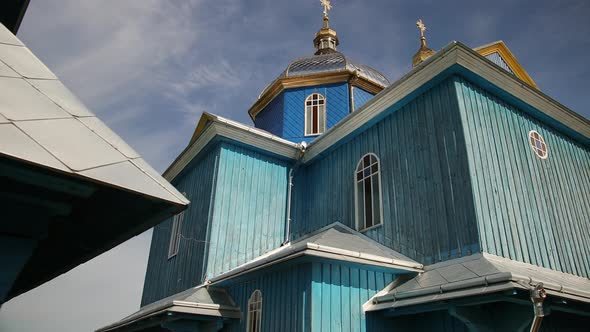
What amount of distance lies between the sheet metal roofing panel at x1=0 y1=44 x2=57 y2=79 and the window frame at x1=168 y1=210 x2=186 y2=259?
9.14 metres

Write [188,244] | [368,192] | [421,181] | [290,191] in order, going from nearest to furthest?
[421,181] < [368,192] < [188,244] < [290,191]

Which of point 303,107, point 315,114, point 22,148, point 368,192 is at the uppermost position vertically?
point 303,107

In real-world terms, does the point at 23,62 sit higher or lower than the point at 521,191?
lower

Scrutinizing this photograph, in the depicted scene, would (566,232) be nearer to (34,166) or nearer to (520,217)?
(520,217)

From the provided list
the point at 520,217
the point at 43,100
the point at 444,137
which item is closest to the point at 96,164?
the point at 43,100

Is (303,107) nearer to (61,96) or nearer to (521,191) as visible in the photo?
(521,191)

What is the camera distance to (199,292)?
25.9 ft

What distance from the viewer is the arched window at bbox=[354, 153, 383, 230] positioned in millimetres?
7984

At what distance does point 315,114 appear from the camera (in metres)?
12.2

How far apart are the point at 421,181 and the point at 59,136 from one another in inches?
248

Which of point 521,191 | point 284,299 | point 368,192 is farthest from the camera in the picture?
point 368,192

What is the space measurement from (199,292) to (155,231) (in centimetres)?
552

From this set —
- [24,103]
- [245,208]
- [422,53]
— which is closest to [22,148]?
[24,103]

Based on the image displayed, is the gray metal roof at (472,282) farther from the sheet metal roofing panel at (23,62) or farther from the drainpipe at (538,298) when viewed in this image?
the sheet metal roofing panel at (23,62)
